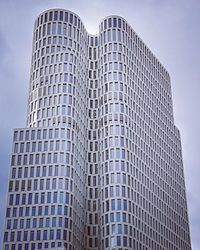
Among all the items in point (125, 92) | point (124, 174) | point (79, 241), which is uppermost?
point (125, 92)

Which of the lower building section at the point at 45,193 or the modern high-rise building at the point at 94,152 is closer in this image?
the lower building section at the point at 45,193

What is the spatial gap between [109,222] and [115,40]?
2715 inches

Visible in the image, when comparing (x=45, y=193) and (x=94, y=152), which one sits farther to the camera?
(x=94, y=152)

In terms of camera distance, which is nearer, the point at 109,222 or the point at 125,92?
the point at 109,222

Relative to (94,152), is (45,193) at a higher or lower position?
lower

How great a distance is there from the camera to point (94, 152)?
163 metres

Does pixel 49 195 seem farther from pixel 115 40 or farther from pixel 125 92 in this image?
pixel 115 40

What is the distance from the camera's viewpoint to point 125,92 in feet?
539

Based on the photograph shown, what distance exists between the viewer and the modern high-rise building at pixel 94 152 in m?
138

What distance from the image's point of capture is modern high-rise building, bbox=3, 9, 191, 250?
5448 inches

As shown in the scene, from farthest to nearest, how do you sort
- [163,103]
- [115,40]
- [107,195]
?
[163,103] < [115,40] < [107,195]

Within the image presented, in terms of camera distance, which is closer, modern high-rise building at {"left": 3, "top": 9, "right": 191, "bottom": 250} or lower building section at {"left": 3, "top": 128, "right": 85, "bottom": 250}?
lower building section at {"left": 3, "top": 128, "right": 85, "bottom": 250}

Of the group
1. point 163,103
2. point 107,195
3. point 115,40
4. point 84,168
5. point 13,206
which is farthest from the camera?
point 163,103

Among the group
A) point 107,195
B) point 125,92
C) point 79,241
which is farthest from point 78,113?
point 79,241
